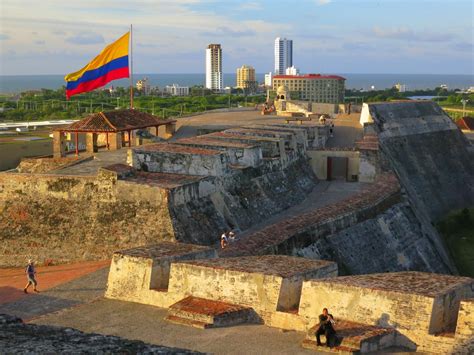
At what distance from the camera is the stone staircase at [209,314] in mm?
9165

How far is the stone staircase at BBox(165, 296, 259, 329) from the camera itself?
361 inches

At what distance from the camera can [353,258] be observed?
15992 mm

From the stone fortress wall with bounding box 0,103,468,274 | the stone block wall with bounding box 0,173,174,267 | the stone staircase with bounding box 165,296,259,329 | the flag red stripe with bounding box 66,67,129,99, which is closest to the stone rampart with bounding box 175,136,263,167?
the stone fortress wall with bounding box 0,103,468,274

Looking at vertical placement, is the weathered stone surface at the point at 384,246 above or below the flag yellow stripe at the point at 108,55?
below

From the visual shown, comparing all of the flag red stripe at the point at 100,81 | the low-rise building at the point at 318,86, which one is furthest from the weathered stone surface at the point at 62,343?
the low-rise building at the point at 318,86

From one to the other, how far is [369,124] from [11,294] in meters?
21.5

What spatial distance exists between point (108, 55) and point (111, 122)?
249 centimetres

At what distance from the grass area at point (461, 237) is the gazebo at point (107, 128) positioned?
10697 mm

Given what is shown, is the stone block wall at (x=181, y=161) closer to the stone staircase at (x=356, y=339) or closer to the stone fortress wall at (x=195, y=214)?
the stone fortress wall at (x=195, y=214)

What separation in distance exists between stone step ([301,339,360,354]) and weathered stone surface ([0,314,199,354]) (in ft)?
9.93

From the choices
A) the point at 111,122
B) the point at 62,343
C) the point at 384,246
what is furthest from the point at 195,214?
the point at 62,343

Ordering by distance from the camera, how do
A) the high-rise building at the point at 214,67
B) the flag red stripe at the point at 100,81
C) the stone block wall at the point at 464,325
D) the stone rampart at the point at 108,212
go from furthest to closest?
the high-rise building at the point at 214,67, the flag red stripe at the point at 100,81, the stone rampart at the point at 108,212, the stone block wall at the point at 464,325

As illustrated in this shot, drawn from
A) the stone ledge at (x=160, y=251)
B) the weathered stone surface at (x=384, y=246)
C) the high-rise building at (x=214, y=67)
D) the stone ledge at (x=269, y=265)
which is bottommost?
the weathered stone surface at (x=384, y=246)

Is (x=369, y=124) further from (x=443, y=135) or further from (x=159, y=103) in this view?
(x=159, y=103)
